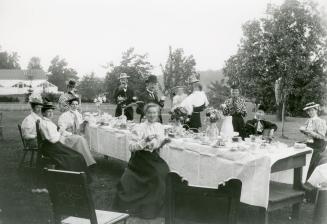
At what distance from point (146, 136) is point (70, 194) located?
2.16 metres

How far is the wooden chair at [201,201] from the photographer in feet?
6.76

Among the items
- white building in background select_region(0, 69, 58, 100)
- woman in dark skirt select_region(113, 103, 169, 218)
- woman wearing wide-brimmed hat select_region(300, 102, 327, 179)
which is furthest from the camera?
white building in background select_region(0, 69, 58, 100)

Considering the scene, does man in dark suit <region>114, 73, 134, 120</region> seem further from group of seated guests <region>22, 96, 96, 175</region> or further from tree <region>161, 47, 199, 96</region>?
tree <region>161, 47, 199, 96</region>

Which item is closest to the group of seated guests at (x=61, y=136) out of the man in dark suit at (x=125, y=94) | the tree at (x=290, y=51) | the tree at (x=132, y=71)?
the man in dark suit at (x=125, y=94)

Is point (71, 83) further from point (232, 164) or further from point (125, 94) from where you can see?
point (232, 164)

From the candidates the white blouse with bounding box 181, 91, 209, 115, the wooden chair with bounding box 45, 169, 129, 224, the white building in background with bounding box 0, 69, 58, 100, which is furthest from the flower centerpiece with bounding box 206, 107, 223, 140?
the white building in background with bounding box 0, 69, 58, 100

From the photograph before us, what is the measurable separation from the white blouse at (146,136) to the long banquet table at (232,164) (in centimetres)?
32

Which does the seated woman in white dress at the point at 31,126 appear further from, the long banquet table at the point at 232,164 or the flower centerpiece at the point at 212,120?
the flower centerpiece at the point at 212,120

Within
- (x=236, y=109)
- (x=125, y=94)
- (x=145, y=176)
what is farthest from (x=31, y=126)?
(x=236, y=109)

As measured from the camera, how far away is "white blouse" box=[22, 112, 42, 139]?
629 centimetres

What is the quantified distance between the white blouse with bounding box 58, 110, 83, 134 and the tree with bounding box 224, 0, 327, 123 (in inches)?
196

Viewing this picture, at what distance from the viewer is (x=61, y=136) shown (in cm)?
632

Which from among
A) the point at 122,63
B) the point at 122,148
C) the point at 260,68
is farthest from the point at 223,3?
the point at 260,68

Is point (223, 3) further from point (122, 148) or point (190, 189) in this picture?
point (190, 189)
